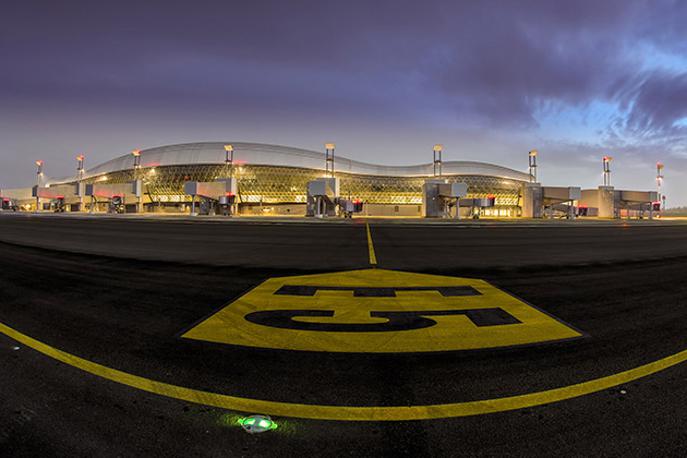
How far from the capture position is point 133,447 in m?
1.68

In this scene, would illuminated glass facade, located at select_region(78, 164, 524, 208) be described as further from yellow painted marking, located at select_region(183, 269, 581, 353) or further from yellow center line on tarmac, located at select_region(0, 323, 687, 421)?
yellow center line on tarmac, located at select_region(0, 323, 687, 421)

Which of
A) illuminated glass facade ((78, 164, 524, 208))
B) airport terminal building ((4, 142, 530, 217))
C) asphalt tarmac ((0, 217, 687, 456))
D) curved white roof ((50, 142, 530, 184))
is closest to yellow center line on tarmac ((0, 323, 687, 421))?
asphalt tarmac ((0, 217, 687, 456))

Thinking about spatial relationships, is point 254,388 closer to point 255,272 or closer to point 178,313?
point 178,313

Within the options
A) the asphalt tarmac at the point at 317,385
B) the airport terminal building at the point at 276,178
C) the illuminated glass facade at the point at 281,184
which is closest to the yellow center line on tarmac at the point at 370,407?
the asphalt tarmac at the point at 317,385

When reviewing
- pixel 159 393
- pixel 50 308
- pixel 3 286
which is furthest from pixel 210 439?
pixel 3 286

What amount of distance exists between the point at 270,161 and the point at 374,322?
89.0 metres

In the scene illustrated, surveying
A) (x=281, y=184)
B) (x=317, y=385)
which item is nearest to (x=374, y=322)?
(x=317, y=385)

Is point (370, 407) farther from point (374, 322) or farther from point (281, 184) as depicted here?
point (281, 184)

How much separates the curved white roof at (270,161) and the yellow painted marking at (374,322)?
285ft

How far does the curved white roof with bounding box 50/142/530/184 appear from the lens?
8725 centimetres

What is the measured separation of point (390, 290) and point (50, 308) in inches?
203

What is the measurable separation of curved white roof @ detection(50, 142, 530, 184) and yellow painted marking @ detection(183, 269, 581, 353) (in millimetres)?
86897

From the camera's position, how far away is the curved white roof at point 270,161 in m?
87.2

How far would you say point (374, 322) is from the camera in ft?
11.8
